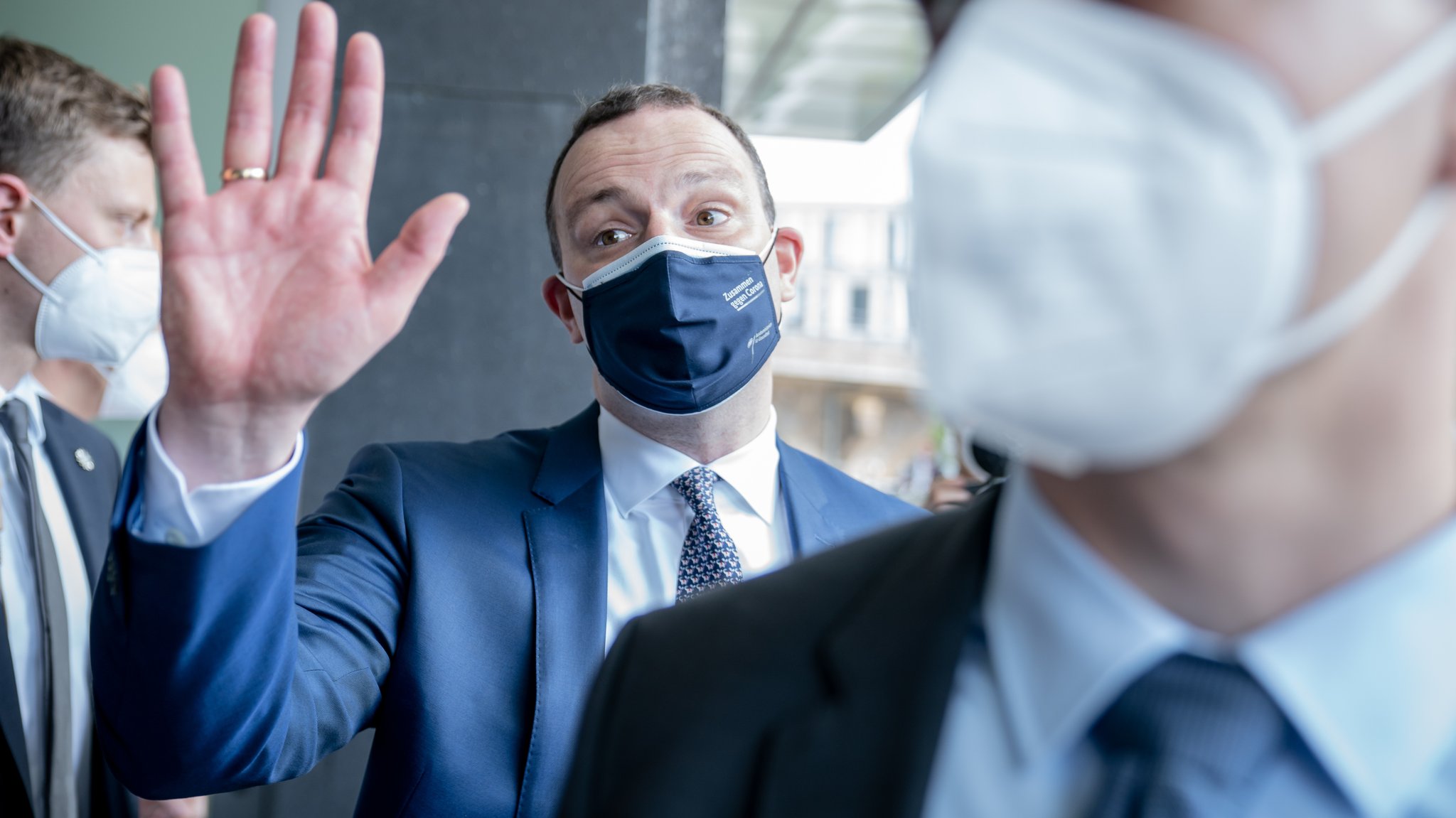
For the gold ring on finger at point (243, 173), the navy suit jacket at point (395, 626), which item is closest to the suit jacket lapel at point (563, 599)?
the navy suit jacket at point (395, 626)

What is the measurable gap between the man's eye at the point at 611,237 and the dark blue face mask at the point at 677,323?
80 mm

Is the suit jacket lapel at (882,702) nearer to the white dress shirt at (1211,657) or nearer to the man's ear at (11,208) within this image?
the white dress shirt at (1211,657)

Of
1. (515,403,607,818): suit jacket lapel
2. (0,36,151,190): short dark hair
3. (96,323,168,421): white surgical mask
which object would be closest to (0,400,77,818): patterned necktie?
(0,36,151,190): short dark hair

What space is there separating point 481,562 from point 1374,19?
1.44 metres

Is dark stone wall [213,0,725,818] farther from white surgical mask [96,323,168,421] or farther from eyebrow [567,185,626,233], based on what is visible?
eyebrow [567,185,626,233]

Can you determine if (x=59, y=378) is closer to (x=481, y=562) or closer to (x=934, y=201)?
(x=481, y=562)

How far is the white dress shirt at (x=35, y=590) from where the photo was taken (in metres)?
2.20

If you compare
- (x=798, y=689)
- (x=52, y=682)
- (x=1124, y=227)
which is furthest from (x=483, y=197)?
(x=1124, y=227)

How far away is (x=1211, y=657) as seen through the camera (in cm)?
80

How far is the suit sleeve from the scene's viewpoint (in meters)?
1.21

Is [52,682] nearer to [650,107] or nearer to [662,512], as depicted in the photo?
[662,512]

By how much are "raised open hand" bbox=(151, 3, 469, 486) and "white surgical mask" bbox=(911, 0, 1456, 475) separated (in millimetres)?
604

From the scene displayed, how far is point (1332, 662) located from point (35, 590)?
226 cm

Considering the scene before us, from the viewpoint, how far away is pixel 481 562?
1840 mm
